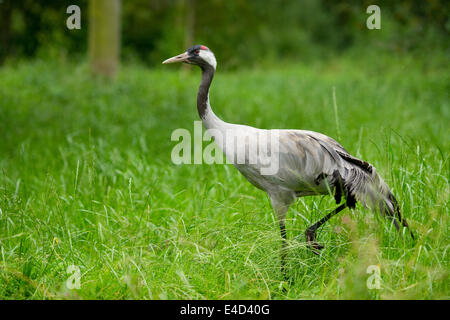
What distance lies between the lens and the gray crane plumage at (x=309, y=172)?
3.35m

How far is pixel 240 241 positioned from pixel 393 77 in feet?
27.9

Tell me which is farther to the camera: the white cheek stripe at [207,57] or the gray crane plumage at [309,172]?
the white cheek stripe at [207,57]

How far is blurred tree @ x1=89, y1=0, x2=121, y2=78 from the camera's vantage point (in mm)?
9602

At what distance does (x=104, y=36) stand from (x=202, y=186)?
5.85 metres

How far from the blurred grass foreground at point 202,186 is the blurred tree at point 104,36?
25 cm

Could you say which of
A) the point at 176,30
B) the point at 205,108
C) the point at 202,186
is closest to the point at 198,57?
the point at 205,108

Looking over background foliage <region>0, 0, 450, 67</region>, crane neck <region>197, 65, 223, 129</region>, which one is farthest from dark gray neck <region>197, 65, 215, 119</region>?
background foliage <region>0, 0, 450, 67</region>

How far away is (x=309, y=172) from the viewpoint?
3.37m

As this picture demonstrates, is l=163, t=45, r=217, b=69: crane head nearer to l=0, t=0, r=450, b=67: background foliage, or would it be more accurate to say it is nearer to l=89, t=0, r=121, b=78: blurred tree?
l=89, t=0, r=121, b=78: blurred tree

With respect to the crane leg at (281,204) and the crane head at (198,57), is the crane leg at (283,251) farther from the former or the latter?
the crane head at (198,57)

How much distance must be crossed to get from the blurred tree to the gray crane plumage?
6.87 m

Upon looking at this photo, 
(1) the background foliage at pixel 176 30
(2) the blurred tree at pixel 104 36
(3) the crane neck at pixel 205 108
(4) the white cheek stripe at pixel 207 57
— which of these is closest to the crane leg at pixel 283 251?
(3) the crane neck at pixel 205 108

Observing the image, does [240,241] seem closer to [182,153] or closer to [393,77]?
[182,153]
